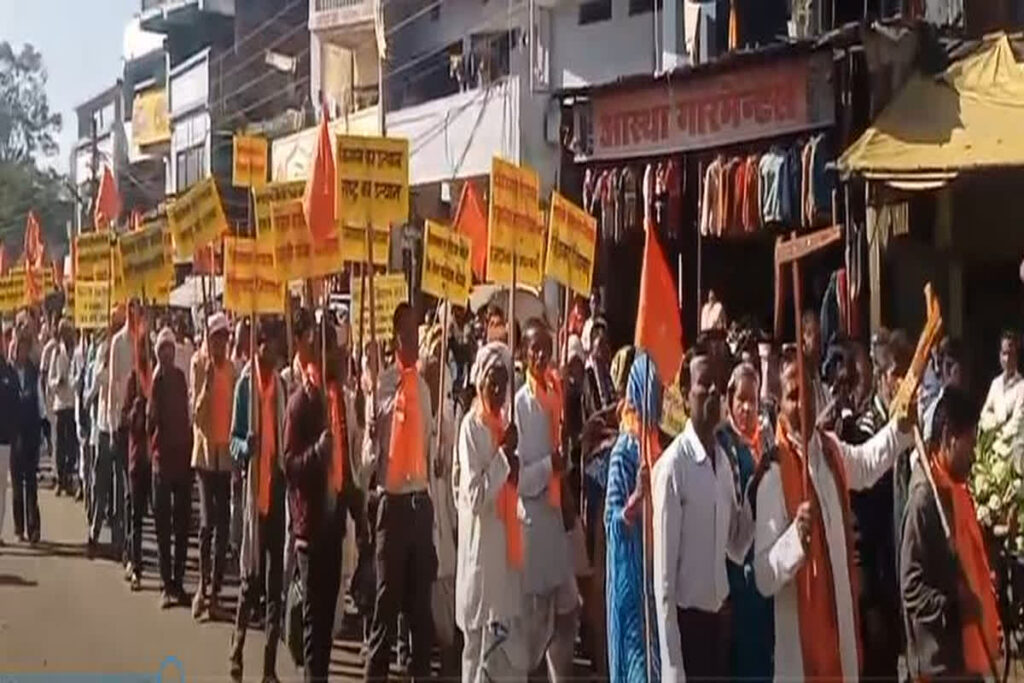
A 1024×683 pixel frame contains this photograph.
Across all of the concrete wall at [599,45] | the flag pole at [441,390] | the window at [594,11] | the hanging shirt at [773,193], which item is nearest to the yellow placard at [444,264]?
the flag pole at [441,390]

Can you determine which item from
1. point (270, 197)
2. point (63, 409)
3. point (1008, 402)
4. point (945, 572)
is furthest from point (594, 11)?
point (945, 572)

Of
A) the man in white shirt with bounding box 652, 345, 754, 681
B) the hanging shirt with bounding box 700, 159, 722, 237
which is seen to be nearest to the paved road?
the man in white shirt with bounding box 652, 345, 754, 681

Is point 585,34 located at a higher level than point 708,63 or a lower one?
higher

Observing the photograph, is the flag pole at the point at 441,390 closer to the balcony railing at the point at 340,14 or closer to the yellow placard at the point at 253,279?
the yellow placard at the point at 253,279

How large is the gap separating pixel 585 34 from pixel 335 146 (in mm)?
8353

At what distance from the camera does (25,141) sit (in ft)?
31.4

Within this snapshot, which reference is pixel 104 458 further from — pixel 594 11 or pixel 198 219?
pixel 594 11

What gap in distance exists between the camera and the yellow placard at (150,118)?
1383 cm

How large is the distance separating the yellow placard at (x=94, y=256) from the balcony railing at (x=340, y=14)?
6.85 ft

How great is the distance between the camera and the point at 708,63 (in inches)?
441

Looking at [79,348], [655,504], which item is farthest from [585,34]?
[655,504]

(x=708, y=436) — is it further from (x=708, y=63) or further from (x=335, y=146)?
(x=708, y=63)

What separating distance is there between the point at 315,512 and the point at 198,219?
3105mm

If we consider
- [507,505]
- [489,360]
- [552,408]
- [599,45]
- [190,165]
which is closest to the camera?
[489,360]
